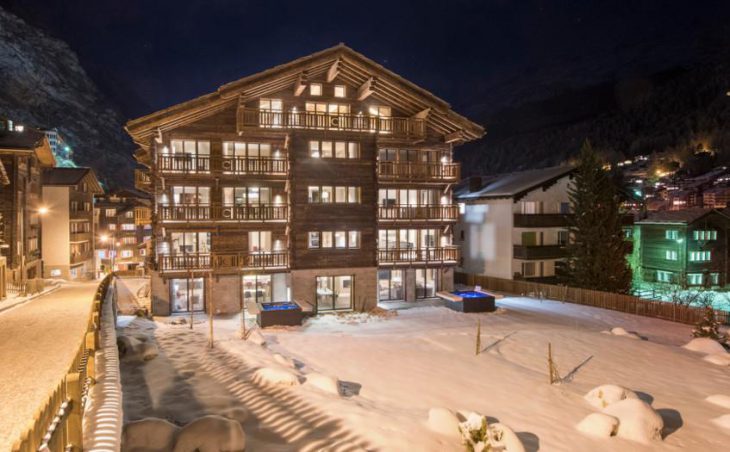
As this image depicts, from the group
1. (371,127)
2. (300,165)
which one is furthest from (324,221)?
(371,127)

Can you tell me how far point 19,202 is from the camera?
140 ft

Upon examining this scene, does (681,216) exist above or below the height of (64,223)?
above

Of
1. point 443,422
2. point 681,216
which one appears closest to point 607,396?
point 443,422

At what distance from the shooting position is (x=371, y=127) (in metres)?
34.7

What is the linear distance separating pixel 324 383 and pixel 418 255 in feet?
68.6

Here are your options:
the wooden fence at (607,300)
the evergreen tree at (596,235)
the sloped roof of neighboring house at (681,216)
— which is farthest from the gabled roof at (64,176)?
the sloped roof of neighboring house at (681,216)

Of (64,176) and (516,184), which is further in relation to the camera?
(64,176)

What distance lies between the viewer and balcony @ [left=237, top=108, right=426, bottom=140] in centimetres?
3219

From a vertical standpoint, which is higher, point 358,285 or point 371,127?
point 371,127

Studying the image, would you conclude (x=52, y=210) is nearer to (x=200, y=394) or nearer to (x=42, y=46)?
(x=200, y=394)

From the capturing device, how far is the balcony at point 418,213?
1406 inches

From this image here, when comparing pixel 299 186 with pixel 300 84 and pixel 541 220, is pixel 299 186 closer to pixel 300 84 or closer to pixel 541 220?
pixel 300 84

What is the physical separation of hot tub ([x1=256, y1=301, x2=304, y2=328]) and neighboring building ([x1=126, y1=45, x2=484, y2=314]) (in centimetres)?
472

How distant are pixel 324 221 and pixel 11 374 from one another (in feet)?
70.7
